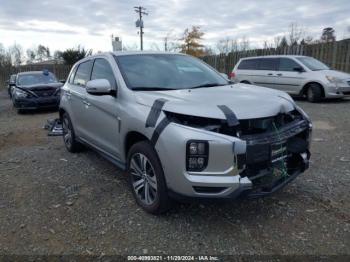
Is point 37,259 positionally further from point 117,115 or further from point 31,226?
point 117,115

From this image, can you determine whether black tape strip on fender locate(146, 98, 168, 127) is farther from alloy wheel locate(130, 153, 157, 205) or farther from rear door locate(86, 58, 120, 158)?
rear door locate(86, 58, 120, 158)

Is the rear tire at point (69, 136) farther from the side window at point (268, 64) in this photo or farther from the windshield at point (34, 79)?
the side window at point (268, 64)

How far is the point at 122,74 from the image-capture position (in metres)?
4.26

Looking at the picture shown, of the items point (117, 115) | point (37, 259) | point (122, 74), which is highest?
point (122, 74)

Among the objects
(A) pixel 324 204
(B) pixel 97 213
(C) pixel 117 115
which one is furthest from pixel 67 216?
(A) pixel 324 204

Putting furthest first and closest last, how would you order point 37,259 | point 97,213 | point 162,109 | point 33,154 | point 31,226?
point 33,154
point 97,213
point 31,226
point 162,109
point 37,259

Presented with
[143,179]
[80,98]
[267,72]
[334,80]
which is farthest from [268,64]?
[143,179]

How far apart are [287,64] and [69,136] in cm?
890

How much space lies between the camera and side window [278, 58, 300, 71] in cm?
1230

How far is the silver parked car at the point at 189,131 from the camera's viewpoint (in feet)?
10.1

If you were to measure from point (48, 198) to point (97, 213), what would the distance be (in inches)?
32.9

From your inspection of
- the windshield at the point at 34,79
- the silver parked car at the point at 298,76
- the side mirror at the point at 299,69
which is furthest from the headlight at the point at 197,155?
the windshield at the point at 34,79

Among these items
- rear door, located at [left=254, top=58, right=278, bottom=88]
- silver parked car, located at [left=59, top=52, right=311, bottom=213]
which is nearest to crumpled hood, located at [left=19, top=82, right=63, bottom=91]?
rear door, located at [left=254, top=58, right=278, bottom=88]

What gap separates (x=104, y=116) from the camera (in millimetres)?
4520
